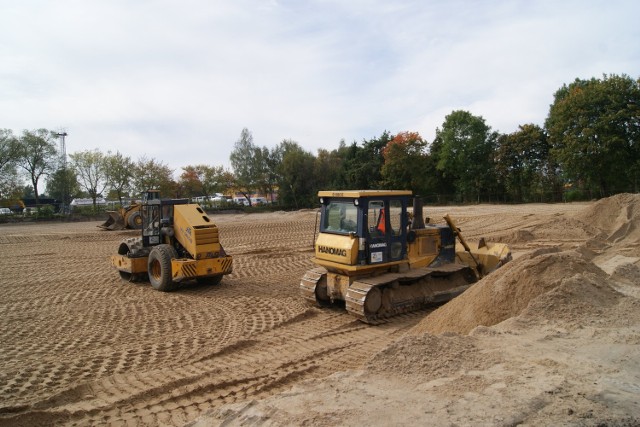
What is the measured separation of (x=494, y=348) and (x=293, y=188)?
143 ft

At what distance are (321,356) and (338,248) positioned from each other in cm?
204

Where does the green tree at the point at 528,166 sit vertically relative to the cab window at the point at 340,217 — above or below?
above

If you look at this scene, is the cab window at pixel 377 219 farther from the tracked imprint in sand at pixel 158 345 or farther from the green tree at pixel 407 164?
the green tree at pixel 407 164

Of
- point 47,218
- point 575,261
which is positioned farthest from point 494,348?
point 47,218

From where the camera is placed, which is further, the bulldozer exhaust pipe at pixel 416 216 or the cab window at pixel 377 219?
the bulldozer exhaust pipe at pixel 416 216

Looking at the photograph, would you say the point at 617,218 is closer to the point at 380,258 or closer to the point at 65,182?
the point at 380,258

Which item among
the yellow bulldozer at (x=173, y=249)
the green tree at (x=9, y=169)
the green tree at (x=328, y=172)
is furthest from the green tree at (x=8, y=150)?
the yellow bulldozer at (x=173, y=249)

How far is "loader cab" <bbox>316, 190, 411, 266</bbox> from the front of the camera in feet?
24.7

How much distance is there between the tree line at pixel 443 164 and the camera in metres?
30.5

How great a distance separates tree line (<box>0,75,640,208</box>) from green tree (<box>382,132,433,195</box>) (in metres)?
0.09

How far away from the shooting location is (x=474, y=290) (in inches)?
273

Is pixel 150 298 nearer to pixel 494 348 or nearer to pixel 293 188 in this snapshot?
pixel 494 348

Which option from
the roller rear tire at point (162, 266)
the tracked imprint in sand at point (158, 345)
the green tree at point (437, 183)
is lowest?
the tracked imprint in sand at point (158, 345)

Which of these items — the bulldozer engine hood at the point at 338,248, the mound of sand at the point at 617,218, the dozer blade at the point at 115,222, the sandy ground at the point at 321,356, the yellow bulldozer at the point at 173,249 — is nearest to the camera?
the sandy ground at the point at 321,356
